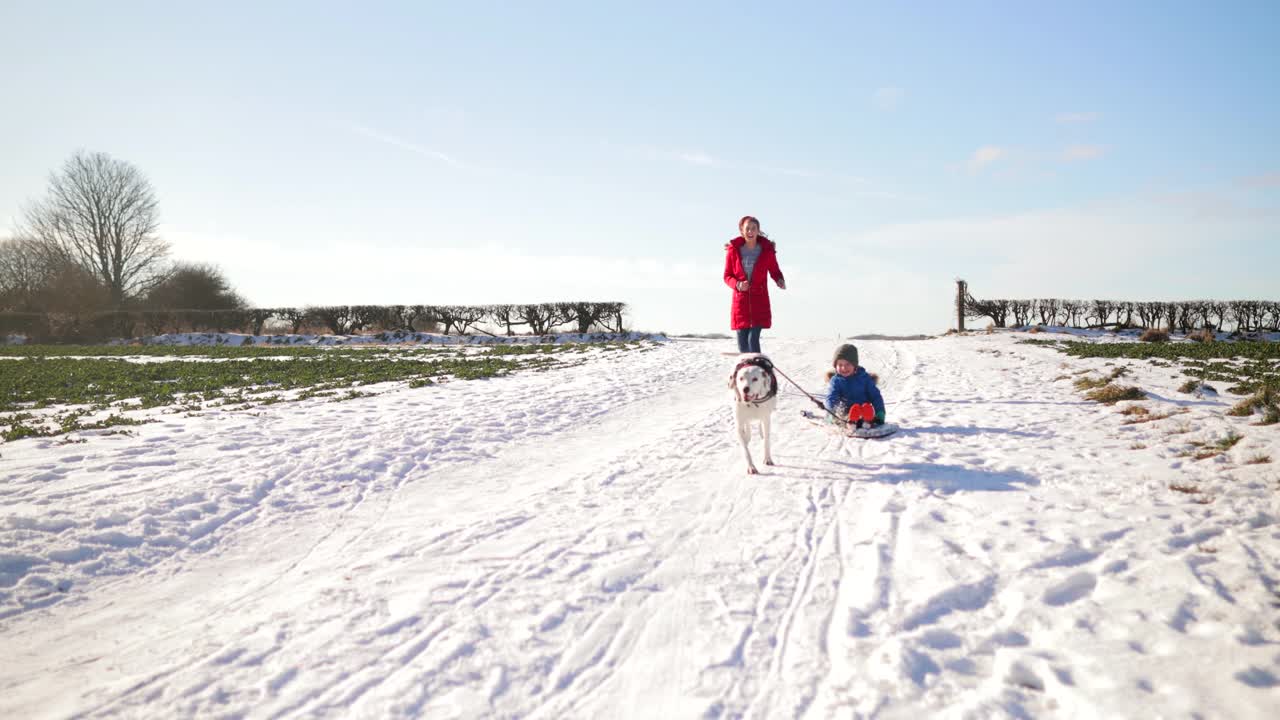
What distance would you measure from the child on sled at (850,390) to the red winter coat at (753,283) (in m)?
1.04

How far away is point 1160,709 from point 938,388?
31.4 ft

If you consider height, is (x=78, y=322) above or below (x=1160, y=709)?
above

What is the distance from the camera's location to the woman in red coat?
777 cm

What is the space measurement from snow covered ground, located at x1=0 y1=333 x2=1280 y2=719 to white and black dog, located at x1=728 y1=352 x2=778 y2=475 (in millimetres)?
499

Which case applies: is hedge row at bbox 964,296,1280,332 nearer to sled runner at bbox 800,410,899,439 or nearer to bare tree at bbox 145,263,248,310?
sled runner at bbox 800,410,899,439

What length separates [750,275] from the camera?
308 inches

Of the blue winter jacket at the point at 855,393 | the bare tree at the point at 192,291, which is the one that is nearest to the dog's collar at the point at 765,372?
the blue winter jacket at the point at 855,393

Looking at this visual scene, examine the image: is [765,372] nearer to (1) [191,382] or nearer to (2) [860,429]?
(2) [860,429]

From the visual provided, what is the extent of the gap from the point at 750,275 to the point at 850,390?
190 centimetres

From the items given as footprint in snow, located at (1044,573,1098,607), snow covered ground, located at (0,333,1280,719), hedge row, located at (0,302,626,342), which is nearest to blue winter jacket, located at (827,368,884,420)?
snow covered ground, located at (0,333,1280,719)

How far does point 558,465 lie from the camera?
6977 millimetres

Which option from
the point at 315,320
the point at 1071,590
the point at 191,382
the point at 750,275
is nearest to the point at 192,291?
the point at 315,320

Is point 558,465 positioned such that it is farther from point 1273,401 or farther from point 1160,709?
point 1273,401

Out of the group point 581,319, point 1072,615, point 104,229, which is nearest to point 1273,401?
point 1072,615
